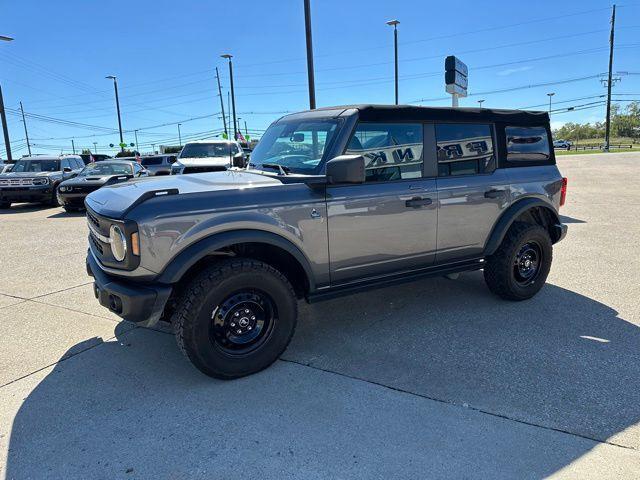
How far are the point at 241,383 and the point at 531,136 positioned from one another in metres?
3.84

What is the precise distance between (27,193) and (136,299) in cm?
1311

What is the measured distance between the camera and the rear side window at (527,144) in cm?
464

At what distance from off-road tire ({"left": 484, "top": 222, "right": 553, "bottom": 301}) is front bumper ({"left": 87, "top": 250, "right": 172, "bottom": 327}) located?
3184 millimetres

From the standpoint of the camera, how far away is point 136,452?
251 cm

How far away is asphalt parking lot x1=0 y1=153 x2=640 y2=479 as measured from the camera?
2.42 m

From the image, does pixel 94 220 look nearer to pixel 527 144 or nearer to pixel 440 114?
pixel 440 114

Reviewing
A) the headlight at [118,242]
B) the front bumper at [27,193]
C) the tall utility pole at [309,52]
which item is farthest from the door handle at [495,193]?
the front bumper at [27,193]

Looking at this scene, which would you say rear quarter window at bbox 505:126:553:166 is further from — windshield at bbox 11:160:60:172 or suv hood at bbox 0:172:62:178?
windshield at bbox 11:160:60:172

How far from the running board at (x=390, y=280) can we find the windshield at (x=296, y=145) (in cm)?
97

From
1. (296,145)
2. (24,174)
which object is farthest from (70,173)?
(296,145)

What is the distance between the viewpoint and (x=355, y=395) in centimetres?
303

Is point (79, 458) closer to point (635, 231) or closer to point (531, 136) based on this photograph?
point (531, 136)

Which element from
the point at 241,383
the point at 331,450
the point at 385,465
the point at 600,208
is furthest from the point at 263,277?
the point at 600,208

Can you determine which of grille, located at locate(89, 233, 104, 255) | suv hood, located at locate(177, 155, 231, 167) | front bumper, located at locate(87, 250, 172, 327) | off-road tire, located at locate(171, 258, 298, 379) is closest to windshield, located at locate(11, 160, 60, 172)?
suv hood, located at locate(177, 155, 231, 167)
